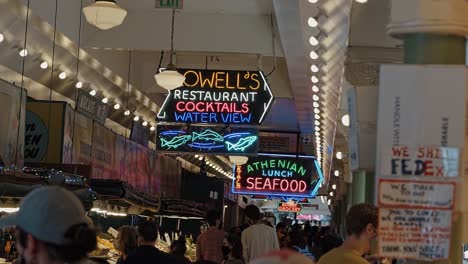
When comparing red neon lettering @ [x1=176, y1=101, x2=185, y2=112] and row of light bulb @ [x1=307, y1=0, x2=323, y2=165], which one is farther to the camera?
red neon lettering @ [x1=176, y1=101, x2=185, y2=112]

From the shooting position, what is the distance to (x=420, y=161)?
4.37m

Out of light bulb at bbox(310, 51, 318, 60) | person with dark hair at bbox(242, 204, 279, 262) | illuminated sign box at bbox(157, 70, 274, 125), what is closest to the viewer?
person with dark hair at bbox(242, 204, 279, 262)

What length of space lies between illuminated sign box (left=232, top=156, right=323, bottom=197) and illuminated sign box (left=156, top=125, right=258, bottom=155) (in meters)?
7.63

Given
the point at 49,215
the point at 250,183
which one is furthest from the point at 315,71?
the point at 49,215

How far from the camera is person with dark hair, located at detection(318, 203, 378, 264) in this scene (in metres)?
5.69

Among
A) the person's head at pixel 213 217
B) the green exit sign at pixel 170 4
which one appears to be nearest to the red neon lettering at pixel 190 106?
the green exit sign at pixel 170 4

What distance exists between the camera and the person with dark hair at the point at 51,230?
2.98 metres

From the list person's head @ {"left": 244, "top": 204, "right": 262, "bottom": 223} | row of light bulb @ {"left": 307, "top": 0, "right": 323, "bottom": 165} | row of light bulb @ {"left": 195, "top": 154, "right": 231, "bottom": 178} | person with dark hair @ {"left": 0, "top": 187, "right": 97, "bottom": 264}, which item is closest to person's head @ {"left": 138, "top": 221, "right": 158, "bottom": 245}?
row of light bulb @ {"left": 307, "top": 0, "right": 323, "bottom": 165}

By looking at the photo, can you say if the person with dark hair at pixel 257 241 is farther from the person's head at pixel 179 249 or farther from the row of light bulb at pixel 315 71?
the row of light bulb at pixel 315 71

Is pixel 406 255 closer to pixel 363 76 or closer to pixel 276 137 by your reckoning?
pixel 363 76

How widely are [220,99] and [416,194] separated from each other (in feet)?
34.3

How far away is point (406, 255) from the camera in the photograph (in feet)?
14.1

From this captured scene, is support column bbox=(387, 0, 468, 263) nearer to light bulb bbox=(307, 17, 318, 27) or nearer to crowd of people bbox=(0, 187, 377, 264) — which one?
crowd of people bbox=(0, 187, 377, 264)

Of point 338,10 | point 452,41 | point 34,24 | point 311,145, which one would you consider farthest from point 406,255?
point 311,145
